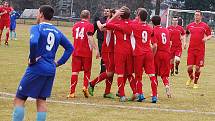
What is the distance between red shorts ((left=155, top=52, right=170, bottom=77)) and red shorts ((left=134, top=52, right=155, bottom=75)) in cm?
84

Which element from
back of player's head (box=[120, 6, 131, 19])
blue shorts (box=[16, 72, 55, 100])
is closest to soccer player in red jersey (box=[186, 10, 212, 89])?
back of player's head (box=[120, 6, 131, 19])

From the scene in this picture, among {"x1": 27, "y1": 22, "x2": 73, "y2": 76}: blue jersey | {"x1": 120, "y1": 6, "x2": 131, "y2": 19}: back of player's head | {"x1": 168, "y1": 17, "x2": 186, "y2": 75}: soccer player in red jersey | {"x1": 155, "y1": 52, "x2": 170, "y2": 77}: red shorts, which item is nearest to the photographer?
{"x1": 27, "y1": 22, "x2": 73, "y2": 76}: blue jersey

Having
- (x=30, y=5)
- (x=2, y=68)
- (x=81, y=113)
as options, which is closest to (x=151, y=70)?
(x=81, y=113)

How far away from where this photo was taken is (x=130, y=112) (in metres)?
11.4

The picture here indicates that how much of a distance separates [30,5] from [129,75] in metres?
75.3

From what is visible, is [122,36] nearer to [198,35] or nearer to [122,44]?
[122,44]

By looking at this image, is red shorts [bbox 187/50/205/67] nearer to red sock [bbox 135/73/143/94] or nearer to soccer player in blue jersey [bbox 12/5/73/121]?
red sock [bbox 135/73/143/94]

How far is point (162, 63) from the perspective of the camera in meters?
13.8

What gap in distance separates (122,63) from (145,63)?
60cm

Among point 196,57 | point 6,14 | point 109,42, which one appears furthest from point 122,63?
point 6,14

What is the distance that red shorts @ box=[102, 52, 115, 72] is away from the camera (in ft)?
43.1

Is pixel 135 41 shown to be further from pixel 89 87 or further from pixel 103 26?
pixel 89 87

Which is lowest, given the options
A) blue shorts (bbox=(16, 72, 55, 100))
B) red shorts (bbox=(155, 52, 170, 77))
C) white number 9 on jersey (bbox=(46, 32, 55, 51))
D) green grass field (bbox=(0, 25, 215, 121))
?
green grass field (bbox=(0, 25, 215, 121))

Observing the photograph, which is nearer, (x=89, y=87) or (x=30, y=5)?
(x=89, y=87)
